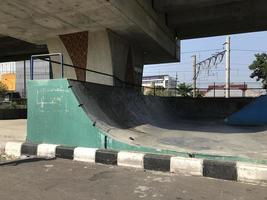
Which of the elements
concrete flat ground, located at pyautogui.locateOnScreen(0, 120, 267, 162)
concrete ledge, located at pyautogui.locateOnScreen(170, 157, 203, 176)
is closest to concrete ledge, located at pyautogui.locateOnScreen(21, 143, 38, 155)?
concrete flat ground, located at pyautogui.locateOnScreen(0, 120, 267, 162)

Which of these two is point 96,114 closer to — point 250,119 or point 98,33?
point 98,33

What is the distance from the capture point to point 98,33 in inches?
627

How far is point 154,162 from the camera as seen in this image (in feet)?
24.2

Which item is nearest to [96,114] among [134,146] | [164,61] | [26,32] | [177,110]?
[134,146]

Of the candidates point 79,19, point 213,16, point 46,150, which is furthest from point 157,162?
point 213,16

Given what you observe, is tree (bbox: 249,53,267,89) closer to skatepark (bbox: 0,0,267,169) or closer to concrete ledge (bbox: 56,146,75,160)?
skatepark (bbox: 0,0,267,169)

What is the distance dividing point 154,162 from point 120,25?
27.7ft

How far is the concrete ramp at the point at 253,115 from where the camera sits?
16266 mm

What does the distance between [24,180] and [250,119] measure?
1198 centimetres

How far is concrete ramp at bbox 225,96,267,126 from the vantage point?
53.4 feet

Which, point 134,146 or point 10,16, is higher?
point 10,16

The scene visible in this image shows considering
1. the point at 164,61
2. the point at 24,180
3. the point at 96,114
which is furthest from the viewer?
the point at 164,61

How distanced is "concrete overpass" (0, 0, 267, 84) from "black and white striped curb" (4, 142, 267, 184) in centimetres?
517

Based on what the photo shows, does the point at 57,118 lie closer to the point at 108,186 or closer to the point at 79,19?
the point at 108,186
